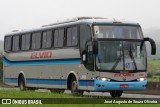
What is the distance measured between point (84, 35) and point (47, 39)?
13.4 ft

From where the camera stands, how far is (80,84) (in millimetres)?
23078

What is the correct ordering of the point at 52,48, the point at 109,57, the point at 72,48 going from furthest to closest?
the point at 52,48 → the point at 72,48 → the point at 109,57

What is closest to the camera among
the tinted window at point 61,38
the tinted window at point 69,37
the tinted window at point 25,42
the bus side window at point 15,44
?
the tinted window at point 69,37

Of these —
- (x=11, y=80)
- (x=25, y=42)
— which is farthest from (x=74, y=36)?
(x=11, y=80)

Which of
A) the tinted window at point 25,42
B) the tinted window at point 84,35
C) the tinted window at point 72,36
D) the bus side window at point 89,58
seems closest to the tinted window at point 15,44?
the tinted window at point 25,42

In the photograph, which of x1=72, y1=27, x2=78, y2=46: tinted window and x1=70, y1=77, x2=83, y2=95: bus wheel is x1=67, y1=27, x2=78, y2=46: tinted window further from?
x1=70, y1=77, x2=83, y2=95: bus wheel

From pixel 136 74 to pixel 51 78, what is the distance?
18.8 feet

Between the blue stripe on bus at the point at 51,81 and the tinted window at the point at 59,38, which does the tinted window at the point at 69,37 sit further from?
the blue stripe on bus at the point at 51,81

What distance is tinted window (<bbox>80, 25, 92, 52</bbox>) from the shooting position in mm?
22375

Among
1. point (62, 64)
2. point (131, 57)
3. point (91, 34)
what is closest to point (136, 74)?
point (131, 57)

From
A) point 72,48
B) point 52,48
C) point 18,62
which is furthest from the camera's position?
point 18,62

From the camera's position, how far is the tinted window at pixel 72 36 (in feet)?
76.5

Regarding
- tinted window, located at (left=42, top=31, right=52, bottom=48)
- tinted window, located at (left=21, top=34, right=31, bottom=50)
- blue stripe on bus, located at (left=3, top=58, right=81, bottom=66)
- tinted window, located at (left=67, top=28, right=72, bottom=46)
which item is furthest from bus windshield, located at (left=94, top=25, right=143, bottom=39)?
tinted window, located at (left=21, top=34, right=31, bottom=50)

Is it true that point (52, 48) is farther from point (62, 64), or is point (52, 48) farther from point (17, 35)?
point (17, 35)
